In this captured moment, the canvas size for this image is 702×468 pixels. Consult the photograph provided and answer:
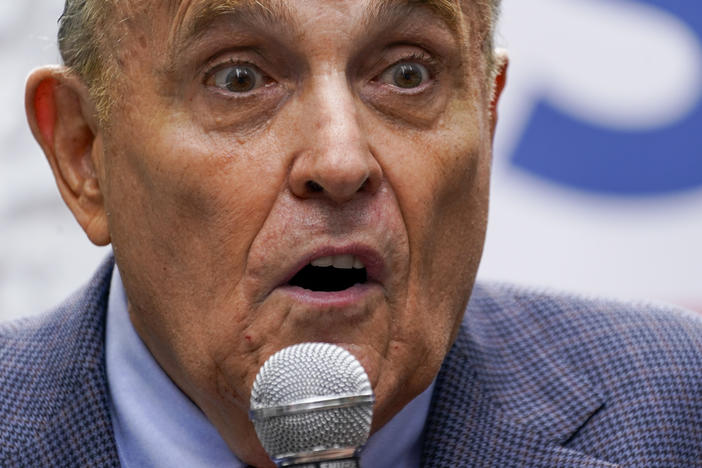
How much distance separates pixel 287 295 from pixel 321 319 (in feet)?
0.28

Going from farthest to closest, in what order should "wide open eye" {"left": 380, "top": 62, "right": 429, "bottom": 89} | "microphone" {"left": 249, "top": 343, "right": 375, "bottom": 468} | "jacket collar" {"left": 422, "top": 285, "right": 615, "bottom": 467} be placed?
"jacket collar" {"left": 422, "top": 285, "right": 615, "bottom": 467} < "wide open eye" {"left": 380, "top": 62, "right": 429, "bottom": 89} < "microphone" {"left": 249, "top": 343, "right": 375, "bottom": 468}

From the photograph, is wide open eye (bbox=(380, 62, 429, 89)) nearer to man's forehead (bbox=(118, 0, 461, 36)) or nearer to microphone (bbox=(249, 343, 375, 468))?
man's forehead (bbox=(118, 0, 461, 36))

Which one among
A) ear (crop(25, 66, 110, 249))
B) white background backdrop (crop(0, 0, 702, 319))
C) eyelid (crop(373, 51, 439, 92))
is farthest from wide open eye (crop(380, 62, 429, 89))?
white background backdrop (crop(0, 0, 702, 319))

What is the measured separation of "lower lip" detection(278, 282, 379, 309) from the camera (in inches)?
84.3

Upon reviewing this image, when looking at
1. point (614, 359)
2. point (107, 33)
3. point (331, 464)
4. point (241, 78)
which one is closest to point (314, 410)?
point (331, 464)

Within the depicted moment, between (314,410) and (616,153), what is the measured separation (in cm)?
326

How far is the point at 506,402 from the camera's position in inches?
108

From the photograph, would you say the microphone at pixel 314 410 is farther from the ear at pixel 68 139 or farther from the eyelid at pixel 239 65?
the ear at pixel 68 139

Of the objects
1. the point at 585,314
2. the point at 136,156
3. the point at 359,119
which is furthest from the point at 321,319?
the point at 585,314

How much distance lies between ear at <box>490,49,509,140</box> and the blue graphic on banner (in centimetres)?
177

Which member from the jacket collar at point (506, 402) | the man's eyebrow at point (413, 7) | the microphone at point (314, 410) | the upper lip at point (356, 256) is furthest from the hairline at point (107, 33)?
the microphone at point (314, 410)

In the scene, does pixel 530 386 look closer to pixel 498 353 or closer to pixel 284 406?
pixel 498 353

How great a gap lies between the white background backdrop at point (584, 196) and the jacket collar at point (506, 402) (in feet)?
5.51

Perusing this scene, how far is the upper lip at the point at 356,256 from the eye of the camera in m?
2.13
